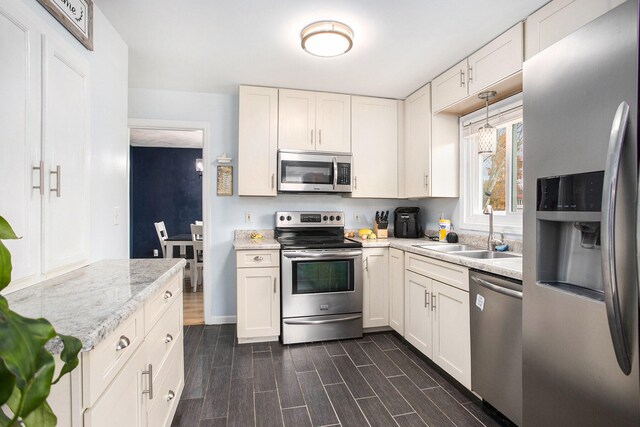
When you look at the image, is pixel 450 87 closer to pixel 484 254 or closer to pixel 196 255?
pixel 484 254

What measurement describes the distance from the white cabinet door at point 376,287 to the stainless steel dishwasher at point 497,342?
115 cm

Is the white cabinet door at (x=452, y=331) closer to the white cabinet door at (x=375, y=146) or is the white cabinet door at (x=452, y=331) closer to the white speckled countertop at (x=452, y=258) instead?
the white speckled countertop at (x=452, y=258)

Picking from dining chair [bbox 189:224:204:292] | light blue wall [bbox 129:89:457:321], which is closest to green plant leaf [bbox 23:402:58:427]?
light blue wall [bbox 129:89:457:321]

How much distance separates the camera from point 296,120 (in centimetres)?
313

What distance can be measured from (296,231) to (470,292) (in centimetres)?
184

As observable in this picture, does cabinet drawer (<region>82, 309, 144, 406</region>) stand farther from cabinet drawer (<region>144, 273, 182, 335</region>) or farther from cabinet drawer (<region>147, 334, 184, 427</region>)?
cabinet drawer (<region>147, 334, 184, 427</region>)

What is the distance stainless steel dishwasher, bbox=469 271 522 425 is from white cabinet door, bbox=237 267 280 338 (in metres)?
1.60

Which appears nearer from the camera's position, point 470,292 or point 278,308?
point 470,292

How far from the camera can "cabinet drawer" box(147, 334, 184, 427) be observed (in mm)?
1385

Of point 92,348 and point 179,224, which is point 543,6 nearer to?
point 92,348

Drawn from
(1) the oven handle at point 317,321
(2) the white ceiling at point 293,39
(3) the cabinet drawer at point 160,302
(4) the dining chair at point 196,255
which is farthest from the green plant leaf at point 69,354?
(4) the dining chair at point 196,255

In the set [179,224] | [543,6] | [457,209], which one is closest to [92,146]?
[543,6]

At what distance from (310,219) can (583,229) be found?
240 cm

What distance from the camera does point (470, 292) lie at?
1949 mm
